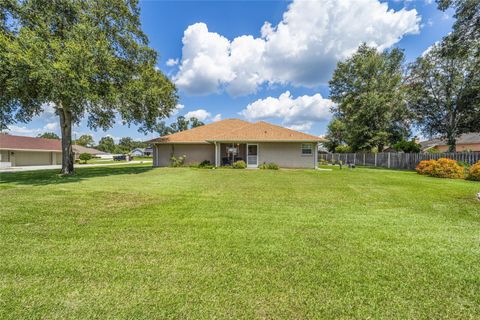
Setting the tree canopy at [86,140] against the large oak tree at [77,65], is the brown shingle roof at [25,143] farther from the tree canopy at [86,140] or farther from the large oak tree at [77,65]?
the tree canopy at [86,140]

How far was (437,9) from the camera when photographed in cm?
1759

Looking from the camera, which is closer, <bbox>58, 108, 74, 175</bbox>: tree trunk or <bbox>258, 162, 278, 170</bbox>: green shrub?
<bbox>58, 108, 74, 175</bbox>: tree trunk

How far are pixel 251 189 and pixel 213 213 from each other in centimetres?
373

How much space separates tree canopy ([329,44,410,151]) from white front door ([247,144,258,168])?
52.3 feet

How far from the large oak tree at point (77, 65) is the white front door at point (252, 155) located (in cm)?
795

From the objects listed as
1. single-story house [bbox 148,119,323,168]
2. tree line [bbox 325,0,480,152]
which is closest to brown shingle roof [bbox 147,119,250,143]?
single-story house [bbox 148,119,323,168]

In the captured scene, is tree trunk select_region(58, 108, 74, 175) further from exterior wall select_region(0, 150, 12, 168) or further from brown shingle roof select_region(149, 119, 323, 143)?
exterior wall select_region(0, 150, 12, 168)

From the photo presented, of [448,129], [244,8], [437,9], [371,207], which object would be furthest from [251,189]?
[448,129]

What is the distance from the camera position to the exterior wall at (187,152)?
22641mm

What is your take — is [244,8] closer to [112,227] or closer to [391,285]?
[112,227]

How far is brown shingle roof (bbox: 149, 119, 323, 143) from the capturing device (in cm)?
2028

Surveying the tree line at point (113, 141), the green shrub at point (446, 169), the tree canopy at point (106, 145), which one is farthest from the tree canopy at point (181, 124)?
the green shrub at point (446, 169)

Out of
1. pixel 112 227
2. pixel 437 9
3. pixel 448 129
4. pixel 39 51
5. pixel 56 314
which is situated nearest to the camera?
pixel 56 314

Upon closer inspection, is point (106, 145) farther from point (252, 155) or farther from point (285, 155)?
point (285, 155)
